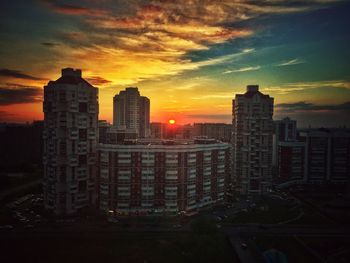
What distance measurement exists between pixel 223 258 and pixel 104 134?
23225 mm

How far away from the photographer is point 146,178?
2502 cm

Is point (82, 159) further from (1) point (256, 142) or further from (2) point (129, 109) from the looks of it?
(2) point (129, 109)

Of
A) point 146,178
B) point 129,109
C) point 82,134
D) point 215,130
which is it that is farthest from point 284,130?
point 82,134

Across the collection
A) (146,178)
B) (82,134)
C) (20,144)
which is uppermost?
(82,134)

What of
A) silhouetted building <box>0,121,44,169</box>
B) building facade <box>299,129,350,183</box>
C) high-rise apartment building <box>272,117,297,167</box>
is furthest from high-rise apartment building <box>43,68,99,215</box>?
high-rise apartment building <box>272,117,297,167</box>

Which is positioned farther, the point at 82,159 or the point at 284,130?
the point at 284,130

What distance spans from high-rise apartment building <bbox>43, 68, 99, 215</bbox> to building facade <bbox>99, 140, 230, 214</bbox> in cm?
165

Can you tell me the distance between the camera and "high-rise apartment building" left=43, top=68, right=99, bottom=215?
985 inches

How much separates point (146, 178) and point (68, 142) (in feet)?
20.4

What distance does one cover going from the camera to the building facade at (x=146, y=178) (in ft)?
81.7

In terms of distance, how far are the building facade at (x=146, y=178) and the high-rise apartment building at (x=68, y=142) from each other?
165 cm

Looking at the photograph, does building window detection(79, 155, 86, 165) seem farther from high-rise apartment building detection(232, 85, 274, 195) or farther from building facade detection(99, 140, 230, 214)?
high-rise apartment building detection(232, 85, 274, 195)

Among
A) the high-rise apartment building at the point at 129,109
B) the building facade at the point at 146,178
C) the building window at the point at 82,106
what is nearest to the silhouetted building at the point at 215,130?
the high-rise apartment building at the point at 129,109

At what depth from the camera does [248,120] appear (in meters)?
31.9
